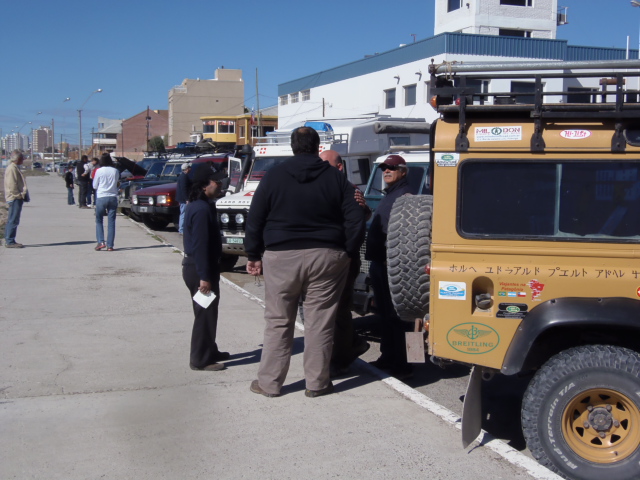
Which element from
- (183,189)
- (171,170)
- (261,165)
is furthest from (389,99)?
(261,165)

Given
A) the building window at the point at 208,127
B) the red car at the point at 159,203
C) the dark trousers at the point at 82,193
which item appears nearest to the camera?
the red car at the point at 159,203

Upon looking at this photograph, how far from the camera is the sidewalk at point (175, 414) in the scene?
4.04m

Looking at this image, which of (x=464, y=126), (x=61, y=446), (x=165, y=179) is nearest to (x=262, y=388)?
(x=61, y=446)

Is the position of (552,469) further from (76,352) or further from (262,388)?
(76,352)

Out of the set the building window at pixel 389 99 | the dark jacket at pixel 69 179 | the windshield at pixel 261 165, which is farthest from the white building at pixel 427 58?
the windshield at pixel 261 165

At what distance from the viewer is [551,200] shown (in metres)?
3.99

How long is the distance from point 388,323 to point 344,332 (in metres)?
0.47

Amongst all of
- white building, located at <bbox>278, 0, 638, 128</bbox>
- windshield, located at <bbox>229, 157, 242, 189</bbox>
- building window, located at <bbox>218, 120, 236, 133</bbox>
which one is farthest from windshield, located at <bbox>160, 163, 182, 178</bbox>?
building window, located at <bbox>218, 120, 236, 133</bbox>

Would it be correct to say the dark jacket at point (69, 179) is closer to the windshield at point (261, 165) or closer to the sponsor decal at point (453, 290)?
the windshield at point (261, 165)

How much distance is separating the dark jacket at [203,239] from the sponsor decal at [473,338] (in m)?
2.24

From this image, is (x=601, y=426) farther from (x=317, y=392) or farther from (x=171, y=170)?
(x=171, y=170)

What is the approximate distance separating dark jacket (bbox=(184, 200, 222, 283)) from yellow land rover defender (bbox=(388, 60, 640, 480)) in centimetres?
208

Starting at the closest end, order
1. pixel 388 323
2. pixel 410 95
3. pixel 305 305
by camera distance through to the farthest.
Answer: pixel 305 305 → pixel 388 323 → pixel 410 95

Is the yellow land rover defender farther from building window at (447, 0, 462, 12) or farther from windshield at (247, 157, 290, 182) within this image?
building window at (447, 0, 462, 12)
